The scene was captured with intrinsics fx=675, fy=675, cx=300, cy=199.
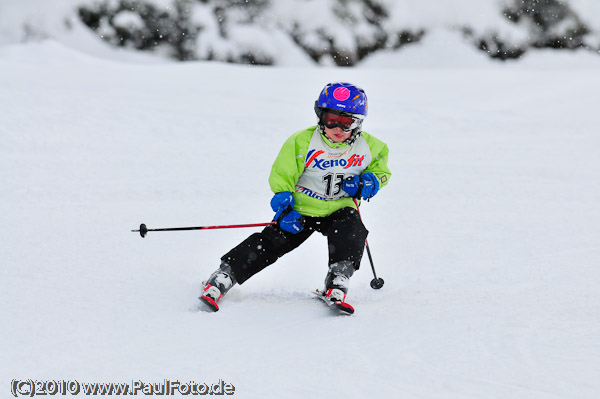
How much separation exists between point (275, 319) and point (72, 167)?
4035 millimetres

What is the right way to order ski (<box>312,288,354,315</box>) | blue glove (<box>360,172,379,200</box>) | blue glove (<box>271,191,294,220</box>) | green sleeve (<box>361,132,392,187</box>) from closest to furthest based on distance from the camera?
ski (<box>312,288,354,315</box>) → blue glove (<box>271,191,294,220</box>) → blue glove (<box>360,172,379,200</box>) → green sleeve (<box>361,132,392,187</box>)

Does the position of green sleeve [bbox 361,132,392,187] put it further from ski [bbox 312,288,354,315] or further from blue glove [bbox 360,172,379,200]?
ski [bbox 312,288,354,315]

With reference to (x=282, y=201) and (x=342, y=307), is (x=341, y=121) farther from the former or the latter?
(x=342, y=307)

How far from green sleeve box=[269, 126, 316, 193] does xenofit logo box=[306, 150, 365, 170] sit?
4cm

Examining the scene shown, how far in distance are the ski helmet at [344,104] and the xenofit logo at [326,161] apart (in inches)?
6.2

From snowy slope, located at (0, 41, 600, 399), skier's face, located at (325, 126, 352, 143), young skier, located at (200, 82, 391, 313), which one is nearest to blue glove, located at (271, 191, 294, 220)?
young skier, located at (200, 82, 391, 313)

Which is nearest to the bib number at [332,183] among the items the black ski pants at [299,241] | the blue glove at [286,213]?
the black ski pants at [299,241]

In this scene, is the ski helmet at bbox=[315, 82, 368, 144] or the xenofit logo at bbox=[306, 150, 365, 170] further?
the xenofit logo at bbox=[306, 150, 365, 170]

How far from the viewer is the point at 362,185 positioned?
4.00 meters

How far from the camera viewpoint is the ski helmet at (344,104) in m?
3.89

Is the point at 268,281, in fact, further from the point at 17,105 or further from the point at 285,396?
the point at 17,105

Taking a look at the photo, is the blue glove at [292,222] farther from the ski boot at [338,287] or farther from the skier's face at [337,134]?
the skier's face at [337,134]

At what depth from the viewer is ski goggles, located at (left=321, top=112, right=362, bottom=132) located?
391 cm

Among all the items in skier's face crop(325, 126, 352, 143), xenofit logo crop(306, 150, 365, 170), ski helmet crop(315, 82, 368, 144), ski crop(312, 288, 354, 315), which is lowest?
ski crop(312, 288, 354, 315)
